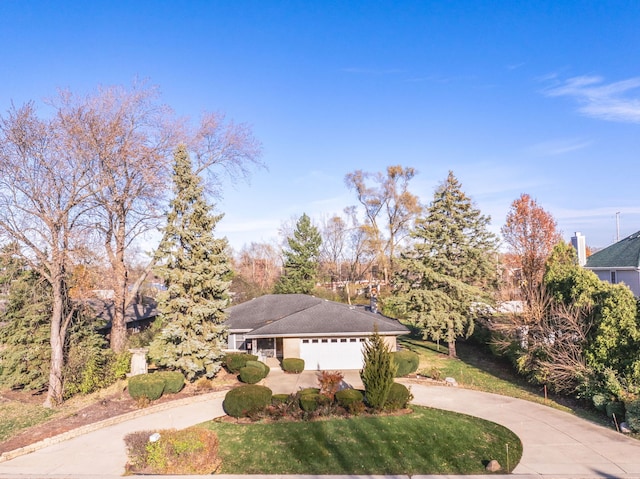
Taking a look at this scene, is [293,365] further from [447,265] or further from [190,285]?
[447,265]

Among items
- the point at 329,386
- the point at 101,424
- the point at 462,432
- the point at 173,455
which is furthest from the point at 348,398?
the point at 101,424

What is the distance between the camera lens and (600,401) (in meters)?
14.1

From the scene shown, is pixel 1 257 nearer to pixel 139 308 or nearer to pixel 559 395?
pixel 139 308

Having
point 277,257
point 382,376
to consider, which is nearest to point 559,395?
point 382,376

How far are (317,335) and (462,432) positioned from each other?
10.3 meters

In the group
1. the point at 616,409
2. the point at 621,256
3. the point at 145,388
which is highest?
the point at 621,256

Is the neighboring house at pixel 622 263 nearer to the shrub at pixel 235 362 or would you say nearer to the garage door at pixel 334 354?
the garage door at pixel 334 354

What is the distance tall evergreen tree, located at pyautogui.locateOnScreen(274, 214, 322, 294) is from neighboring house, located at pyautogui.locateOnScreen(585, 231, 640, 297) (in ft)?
78.6

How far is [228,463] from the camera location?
36.8 feet

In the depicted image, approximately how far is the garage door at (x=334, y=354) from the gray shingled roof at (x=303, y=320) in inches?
30.3

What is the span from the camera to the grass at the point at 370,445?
10.8 meters

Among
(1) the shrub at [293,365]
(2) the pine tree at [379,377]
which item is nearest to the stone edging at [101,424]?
(1) the shrub at [293,365]

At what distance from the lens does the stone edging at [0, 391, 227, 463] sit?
12078 millimetres

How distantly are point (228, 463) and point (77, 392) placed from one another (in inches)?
441
